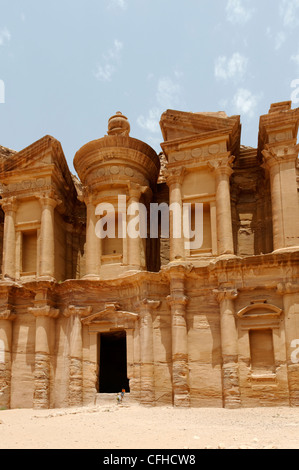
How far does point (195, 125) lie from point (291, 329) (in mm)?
8672

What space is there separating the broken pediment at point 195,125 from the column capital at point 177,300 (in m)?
6.33

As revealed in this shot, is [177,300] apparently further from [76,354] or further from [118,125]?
[118,125]

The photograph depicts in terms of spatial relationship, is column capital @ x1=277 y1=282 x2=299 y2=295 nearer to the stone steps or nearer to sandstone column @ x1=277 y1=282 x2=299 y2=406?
sandstone column @ x1=277 y1=282 x2=299 y2=406

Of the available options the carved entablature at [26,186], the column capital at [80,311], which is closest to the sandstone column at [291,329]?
the column capital at [80,311]

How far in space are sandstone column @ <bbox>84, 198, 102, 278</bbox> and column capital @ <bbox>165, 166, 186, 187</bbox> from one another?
133 inches

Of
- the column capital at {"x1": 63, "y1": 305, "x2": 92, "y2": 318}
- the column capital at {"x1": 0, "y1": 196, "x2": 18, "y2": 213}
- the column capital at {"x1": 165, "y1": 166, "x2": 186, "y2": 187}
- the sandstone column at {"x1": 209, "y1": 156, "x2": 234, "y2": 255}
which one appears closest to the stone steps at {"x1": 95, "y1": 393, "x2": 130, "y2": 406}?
the column capital at {"x1": 63, "y1": 305, "x2": 92, "y2": 318}

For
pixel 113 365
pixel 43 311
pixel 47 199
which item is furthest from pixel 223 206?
pixel 113 365

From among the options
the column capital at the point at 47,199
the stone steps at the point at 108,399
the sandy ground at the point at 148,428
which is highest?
the column capital at the point at 47,199

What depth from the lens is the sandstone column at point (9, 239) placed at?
69.3ft

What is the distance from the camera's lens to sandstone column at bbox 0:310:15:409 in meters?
19.5

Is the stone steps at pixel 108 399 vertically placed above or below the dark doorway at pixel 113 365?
below

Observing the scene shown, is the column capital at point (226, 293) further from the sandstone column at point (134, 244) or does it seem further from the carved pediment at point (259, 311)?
the sandstone column at point (134, 244)

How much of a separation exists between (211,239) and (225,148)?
3509mm

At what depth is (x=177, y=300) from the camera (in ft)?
58.8
